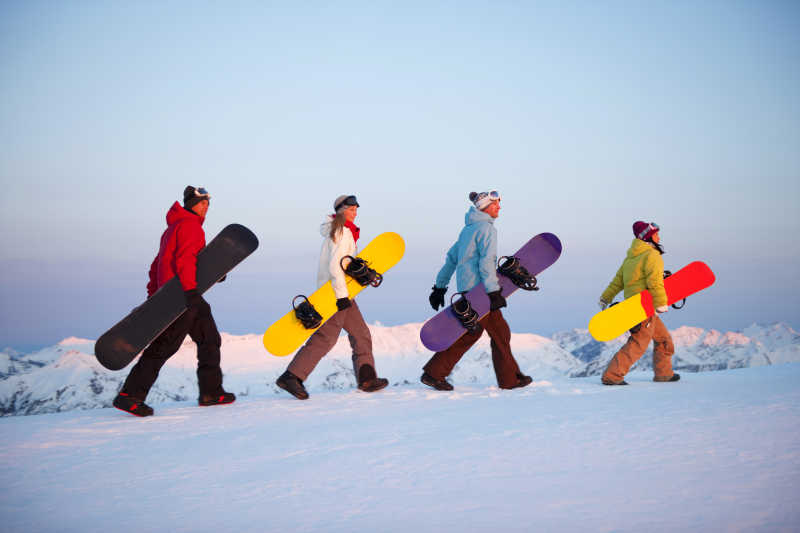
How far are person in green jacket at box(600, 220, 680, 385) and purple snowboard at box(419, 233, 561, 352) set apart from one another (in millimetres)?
985

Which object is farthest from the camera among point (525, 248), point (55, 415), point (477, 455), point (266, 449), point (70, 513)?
point (525, 248)

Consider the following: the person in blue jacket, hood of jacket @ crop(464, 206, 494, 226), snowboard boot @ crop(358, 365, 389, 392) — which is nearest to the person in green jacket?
the person in blue jacket

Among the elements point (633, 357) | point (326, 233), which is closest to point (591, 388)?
point (633, 357)

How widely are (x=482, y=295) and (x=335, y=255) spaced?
1.82 meters

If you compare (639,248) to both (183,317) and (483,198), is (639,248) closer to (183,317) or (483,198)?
(483,198)

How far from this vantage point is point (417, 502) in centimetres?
381

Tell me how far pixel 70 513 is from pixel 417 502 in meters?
2.24

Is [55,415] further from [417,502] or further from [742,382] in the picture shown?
[742,382]

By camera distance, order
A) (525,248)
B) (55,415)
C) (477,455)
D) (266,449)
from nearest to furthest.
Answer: (477,455) < (266,449) < (55,415) < (525,248)

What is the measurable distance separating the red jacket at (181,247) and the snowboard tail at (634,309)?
4.84 metres

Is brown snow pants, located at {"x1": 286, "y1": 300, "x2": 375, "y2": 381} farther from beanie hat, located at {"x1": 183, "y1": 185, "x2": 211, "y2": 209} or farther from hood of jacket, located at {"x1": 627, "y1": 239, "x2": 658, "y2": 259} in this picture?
hood of jacket, located at {"x1": 627, "y1": 239, "x2": 658, "y2": 259}

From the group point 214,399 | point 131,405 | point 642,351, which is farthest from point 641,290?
point 131,405

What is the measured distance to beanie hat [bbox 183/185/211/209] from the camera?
7230 mm

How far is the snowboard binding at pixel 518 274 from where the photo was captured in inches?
304
